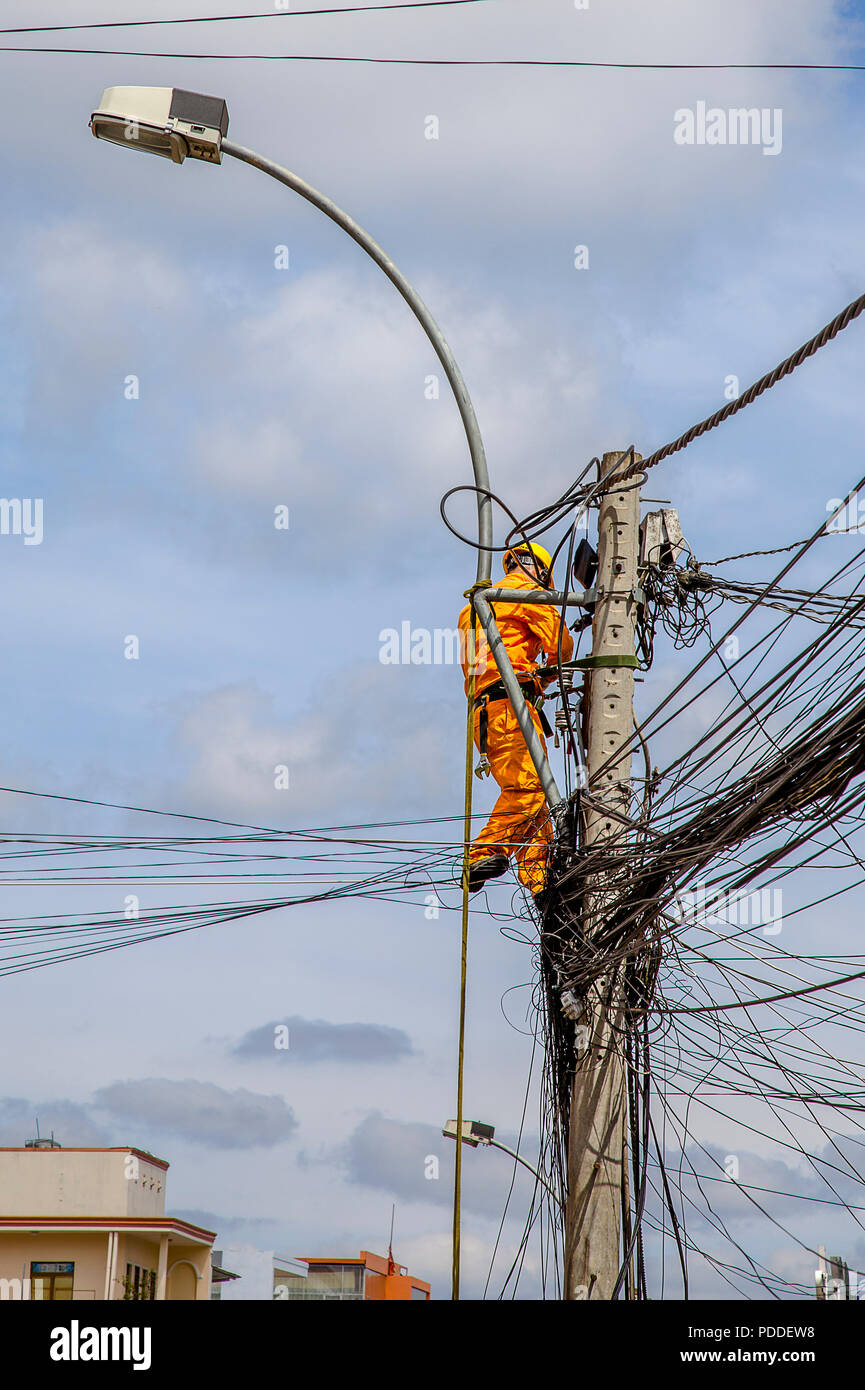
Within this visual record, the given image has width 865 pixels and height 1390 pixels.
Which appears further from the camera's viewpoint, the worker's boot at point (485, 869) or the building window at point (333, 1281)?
the building window at point (333, 1281)

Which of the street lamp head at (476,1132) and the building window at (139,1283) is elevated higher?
the street lamp head at (476,1132)

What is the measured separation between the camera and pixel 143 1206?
24.2 meters

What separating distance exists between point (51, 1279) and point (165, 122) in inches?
774

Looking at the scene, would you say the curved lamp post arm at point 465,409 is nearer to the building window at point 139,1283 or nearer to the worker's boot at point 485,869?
the worker's boot at point 485,869

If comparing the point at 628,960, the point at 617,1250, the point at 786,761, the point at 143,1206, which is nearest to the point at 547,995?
the point at 628,960

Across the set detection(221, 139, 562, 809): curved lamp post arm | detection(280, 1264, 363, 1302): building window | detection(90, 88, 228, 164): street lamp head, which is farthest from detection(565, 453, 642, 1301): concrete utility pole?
detection(280, 1264, 363, 1302): building window

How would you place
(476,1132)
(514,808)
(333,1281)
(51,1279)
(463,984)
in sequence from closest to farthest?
(463,984)
(514,808)
(476,1132)
(51,1279)
(333,1281)

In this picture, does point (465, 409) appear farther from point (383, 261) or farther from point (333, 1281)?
point (333, 1281)

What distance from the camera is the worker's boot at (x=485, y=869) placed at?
8133 mm

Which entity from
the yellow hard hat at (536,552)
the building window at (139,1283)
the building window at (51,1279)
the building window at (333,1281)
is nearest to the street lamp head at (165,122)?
the yellow hard hat at (536,552)

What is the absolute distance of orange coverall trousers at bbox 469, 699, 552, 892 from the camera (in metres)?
7.82

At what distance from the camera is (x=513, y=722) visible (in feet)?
29.8

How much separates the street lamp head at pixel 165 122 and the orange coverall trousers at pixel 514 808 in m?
3.52

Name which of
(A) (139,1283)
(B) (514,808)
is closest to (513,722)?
(B) (514,808)
